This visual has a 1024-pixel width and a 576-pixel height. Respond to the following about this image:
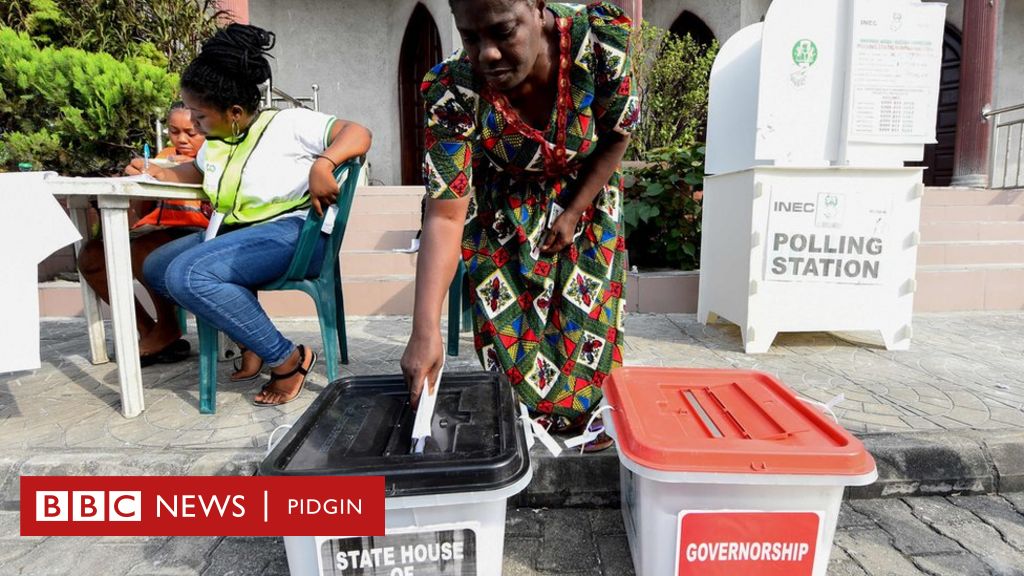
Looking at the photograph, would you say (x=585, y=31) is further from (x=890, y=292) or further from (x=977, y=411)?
(x=890, y=292)

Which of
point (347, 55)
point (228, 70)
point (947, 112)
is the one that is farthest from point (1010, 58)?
point (228, 70)

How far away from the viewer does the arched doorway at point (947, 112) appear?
869cm

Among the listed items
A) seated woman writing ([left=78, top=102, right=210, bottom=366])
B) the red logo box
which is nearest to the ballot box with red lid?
the red logo box

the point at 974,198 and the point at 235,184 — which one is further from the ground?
the point at 974,198

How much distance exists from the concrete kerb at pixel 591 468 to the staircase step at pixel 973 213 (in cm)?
482

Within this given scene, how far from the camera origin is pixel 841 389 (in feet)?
7.93

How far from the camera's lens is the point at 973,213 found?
18.8 feet

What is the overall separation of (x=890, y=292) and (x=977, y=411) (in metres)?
0.94

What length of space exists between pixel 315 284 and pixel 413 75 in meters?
7.76

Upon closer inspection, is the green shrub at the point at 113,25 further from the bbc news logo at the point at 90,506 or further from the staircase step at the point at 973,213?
the staircase step at the point at 973,213

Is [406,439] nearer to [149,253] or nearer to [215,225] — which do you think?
[215,225]

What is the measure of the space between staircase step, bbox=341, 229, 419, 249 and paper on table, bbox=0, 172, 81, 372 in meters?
3.00

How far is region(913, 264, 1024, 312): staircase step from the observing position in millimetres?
4020

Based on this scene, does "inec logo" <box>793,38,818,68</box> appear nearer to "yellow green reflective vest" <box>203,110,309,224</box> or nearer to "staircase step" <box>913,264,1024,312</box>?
"staircase step" <box>913,264,1024,312</box>
